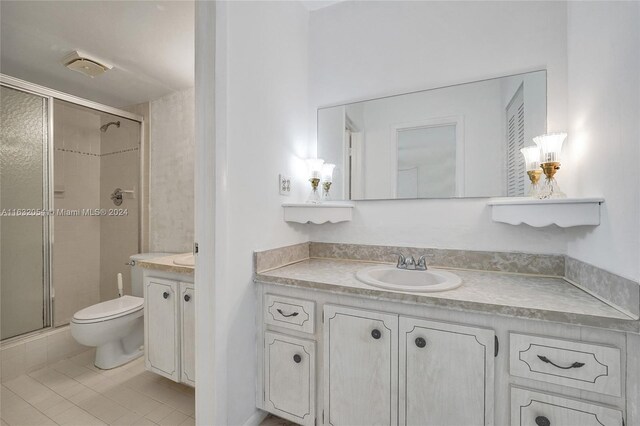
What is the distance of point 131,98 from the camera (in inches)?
107

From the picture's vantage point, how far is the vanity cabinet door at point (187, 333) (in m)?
1.61

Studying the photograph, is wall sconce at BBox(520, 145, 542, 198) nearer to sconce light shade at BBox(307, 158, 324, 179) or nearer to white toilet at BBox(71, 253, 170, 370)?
sconce light shade at BBox(307, 158, 324, 179)

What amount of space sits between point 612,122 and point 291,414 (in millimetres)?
1744

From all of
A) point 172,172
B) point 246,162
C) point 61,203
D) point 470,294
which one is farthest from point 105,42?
point 470,294

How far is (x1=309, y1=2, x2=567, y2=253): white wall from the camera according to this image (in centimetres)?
141

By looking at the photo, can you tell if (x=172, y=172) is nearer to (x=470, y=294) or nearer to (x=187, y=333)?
(x=187, y=333)

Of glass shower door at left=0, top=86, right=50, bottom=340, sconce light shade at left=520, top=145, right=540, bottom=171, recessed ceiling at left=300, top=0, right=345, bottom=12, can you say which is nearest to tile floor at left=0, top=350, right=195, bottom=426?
glass shower door at left=0, top=86, right=50, bottom=340

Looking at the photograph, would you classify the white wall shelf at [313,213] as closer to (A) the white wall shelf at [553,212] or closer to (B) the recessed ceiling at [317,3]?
(A) the white wall shelf at [553,212]

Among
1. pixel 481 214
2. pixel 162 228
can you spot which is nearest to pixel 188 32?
pixel 162 228

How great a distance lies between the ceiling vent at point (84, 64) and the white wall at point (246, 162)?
4.84 feet

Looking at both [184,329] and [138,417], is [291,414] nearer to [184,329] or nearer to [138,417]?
[184,329]

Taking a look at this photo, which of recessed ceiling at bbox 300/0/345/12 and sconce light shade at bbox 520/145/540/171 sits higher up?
recessed ceiling at bbox 300/0/345/12

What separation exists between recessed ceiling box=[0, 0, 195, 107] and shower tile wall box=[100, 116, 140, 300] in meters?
0.45

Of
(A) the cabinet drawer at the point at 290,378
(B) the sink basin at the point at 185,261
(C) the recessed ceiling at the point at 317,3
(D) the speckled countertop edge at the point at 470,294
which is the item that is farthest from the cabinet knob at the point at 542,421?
(C) the recessed ceiling at the point at 317,3
